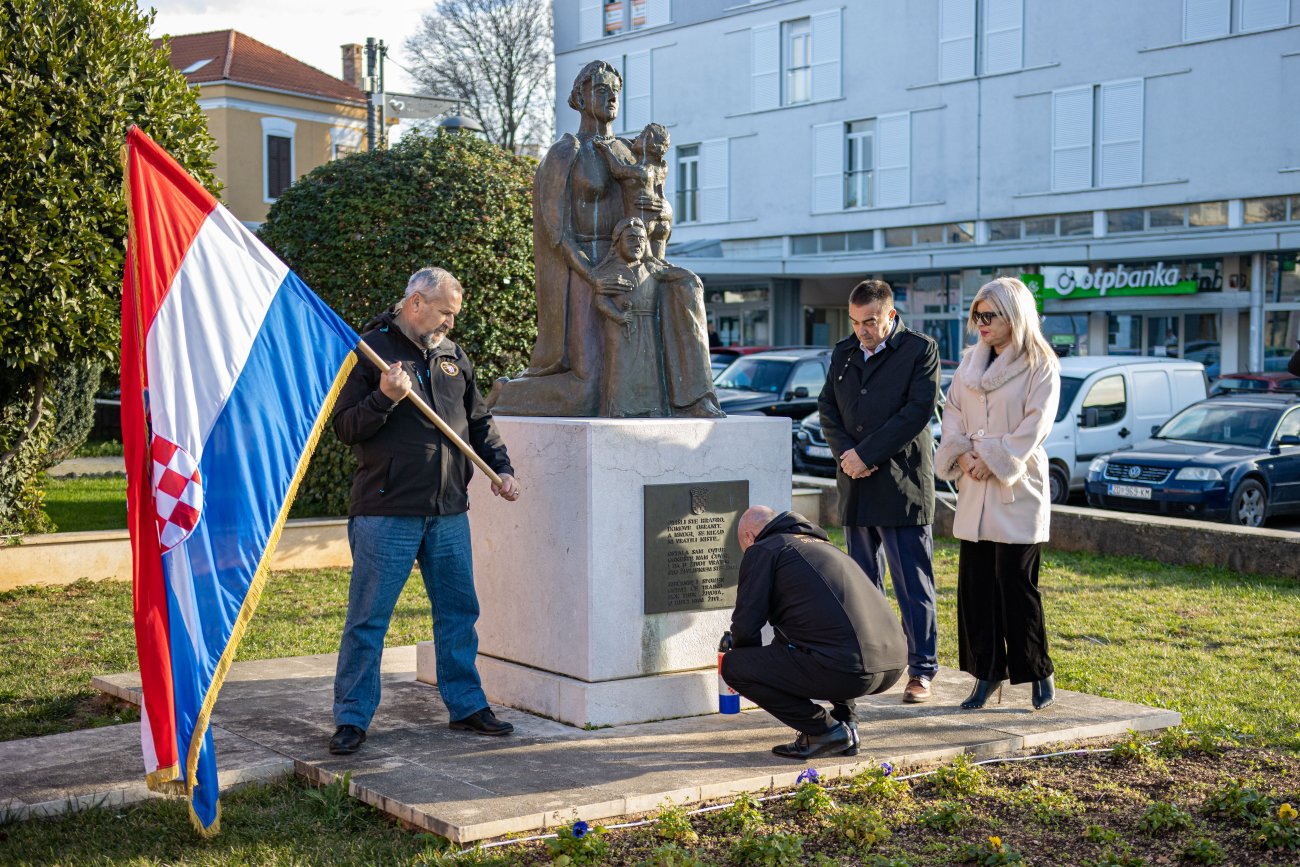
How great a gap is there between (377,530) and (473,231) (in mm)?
7404

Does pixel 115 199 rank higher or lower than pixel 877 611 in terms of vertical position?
higher

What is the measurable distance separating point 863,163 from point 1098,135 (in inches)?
267

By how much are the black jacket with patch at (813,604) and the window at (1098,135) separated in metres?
28.0

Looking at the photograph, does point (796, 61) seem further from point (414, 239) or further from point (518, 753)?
point (518, 753)

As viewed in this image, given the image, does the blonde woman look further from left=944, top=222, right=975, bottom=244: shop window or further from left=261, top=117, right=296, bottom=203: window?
left=261, top=117, right=296, bottom=203: window

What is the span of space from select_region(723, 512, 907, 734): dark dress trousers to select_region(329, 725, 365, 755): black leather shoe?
1.57 metres

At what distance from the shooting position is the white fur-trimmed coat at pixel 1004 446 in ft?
21.7

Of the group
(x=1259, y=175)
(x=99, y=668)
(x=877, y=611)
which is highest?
(x=1259, y=175)

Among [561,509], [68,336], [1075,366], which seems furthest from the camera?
[1075,366]

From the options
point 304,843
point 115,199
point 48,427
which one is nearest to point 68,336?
point 115,199

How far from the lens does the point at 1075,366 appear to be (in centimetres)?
1772

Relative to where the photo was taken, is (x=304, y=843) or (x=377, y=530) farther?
(x=377, y=530)

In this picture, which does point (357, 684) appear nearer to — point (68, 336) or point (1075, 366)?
point (68, 336)

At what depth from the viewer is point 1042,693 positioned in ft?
22.5
